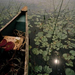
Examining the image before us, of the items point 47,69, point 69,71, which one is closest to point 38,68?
point 47,69

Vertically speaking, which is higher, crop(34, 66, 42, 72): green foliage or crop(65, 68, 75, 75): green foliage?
crop(34, 66, 42, 72): green foliage

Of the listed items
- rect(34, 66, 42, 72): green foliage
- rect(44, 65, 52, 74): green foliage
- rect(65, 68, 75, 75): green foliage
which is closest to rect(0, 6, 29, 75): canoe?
rect(34, 66, 42, 72): green foliage

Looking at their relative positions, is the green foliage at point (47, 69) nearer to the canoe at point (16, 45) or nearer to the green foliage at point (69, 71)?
the green foliage at point (69, 71)

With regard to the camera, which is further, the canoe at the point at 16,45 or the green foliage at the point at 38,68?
the green foliage at the point at 38,68

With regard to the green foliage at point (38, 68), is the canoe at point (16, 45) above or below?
above

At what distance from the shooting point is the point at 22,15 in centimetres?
334

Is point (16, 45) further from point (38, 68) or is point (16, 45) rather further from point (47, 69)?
point (47, 69)

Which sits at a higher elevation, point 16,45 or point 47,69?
point 16,45

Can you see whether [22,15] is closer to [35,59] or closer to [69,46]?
[35,59]

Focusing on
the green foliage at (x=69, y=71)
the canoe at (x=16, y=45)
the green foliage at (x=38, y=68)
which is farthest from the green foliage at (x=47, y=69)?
the canoe at (x=16, y=45)

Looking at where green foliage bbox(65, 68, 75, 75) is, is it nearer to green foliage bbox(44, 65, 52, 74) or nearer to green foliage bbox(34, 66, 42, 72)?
green foliage bbox(44, 65, 52, 74)

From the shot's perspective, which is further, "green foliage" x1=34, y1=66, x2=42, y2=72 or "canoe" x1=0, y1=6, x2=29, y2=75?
"green foliage" x1=34, y1=66, x2=42, y2=72

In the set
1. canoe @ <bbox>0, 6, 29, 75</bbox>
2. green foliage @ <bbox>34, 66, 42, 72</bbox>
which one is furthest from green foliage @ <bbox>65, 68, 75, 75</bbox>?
canoe @ <bbox>0, 6, 29, 75</bbox>

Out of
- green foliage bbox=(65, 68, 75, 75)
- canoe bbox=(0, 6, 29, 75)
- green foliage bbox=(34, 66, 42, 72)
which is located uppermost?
canoe bbox=(0, 6, 29, 75)
